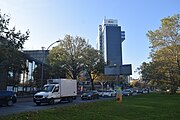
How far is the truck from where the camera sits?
103 feet

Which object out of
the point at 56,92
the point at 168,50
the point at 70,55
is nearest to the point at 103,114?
the point at 56,92

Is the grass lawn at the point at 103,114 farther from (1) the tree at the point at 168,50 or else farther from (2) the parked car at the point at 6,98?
(1) the tree at the point at 168,50

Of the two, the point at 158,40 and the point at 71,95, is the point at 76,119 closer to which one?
the point at 71,95

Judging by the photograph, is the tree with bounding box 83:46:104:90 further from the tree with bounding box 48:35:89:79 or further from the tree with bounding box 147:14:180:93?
the tree with bounding box 147:14:180:93

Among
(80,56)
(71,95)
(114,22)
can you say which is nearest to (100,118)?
(71,95)

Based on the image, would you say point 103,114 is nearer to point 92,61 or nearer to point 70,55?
point 70,55

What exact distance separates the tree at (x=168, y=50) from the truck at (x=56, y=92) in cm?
2615

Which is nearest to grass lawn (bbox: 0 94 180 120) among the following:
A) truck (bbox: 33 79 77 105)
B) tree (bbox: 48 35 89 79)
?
truck (bbox: 33 79 77 105)

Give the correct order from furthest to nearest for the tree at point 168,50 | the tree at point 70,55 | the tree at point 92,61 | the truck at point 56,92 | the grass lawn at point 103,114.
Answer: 1. the tree at point 92,61
2. the tree at point 70,55
3. the tree at point 168,50
4. the truck at point 56,92
5. the grass lawn at point 103,114

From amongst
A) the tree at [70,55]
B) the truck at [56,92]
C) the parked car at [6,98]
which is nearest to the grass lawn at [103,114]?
the parked car at [6,98]

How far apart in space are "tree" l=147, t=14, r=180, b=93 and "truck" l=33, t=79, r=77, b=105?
85.8 ft

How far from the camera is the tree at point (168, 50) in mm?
58062

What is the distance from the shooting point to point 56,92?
3359 cm

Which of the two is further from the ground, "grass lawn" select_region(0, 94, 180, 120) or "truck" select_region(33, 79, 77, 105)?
"truck" select_region(33, 79, 77, 105)
